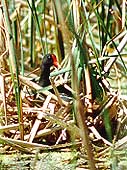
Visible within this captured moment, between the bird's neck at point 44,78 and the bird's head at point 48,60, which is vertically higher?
the bird's head at point 48,60

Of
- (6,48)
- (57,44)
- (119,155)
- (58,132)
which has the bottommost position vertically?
(119,155)

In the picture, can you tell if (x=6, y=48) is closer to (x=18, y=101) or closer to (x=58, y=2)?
(x=18, y=101)

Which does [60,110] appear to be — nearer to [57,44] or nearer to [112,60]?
[112,60]

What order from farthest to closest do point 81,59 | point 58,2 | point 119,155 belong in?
point 81,59 → point 119,155 → point 58,2

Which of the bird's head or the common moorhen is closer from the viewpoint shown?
the common moorhen

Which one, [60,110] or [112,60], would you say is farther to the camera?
A: [112,60]

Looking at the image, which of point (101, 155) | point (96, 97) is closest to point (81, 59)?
point (96, 97)

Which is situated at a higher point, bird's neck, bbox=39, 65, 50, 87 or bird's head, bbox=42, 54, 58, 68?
bird's head, bbox=42, 54, 58, 68

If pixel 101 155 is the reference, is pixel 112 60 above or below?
above

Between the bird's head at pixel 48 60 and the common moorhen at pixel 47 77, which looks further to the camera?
the bird's head at pixel 48 60

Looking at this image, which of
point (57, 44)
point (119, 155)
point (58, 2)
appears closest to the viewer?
point (58, 2)
